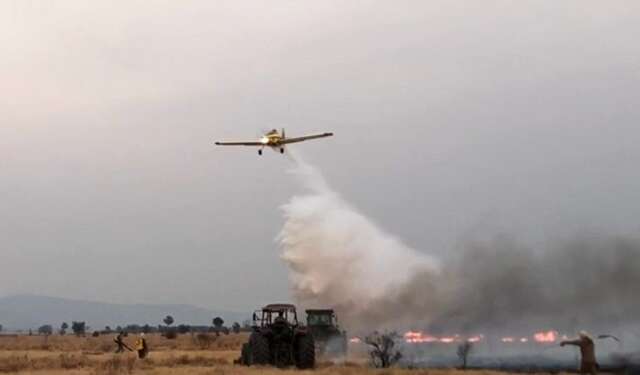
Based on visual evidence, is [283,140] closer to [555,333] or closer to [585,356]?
[555,333]

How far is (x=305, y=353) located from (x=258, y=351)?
2061 millimetres

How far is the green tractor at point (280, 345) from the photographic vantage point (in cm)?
3566

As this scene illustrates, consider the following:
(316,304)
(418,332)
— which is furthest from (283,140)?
(418,332)

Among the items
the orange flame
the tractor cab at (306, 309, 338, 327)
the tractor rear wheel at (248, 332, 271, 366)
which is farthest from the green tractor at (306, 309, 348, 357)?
the orange flame

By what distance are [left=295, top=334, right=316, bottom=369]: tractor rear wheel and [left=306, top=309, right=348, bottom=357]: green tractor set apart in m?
8.40

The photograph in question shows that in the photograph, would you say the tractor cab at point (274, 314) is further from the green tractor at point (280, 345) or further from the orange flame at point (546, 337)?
the orange flame at point (546, 337)

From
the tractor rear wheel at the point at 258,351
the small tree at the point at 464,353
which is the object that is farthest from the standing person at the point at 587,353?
the tractor rear wheel at the point at 258,351

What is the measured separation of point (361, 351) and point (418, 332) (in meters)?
4.59

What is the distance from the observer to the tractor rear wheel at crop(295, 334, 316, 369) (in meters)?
35.3

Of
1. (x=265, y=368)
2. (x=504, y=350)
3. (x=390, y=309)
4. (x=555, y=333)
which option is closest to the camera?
(x=265, y=368)

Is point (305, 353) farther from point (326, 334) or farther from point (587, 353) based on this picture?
point (587, 353)

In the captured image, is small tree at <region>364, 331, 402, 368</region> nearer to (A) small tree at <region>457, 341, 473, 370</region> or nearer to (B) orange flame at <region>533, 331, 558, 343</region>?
(A) small tree at <region>457, 341, 473, 370</region>

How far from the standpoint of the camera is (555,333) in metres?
44.0

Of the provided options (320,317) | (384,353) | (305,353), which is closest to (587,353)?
(305,353)
